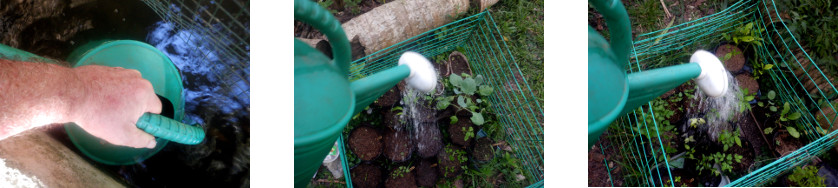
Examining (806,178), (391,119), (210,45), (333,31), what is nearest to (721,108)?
(806,178)

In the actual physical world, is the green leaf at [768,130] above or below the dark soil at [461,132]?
below

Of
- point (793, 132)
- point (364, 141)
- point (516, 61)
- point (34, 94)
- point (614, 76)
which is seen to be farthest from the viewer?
point (793, 132)

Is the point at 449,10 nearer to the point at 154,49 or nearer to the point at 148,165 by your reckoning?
the point at 154,49

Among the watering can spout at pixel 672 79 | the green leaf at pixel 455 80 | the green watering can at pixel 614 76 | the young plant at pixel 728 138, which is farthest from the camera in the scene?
the young plant at pixel 728 138

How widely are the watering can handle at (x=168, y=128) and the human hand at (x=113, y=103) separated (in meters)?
0.03

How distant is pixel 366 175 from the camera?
48.2 inches

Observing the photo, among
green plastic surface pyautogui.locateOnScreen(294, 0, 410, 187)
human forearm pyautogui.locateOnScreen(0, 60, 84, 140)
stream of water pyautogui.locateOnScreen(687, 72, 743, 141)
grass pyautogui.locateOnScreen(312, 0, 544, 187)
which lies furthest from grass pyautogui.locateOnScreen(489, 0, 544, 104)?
human forearm pyautogui.locateOnScreen(0, 60, 84, 140)

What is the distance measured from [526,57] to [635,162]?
678mm

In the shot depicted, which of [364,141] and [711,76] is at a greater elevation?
[711,76]

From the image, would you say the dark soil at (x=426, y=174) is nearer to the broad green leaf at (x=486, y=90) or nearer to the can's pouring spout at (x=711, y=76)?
the broad green leaf at (x=486, y=90)

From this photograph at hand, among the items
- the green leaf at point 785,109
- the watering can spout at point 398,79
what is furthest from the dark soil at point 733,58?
the watering can spout at point 398,79

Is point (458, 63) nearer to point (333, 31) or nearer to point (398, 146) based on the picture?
point (398, 146)

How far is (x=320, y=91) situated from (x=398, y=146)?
1.66 ft

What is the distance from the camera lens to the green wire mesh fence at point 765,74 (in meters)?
1.39
